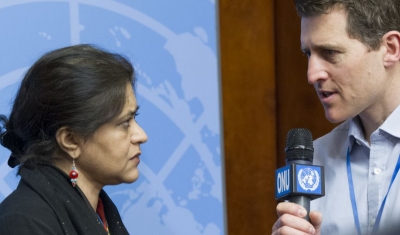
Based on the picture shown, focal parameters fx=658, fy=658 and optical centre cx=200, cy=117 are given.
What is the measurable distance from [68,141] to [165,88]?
63 cm

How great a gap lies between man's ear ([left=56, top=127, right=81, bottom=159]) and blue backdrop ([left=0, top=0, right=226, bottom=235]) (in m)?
0.41

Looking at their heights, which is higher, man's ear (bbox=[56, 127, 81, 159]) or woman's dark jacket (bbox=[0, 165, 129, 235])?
man's ear (bbox=[56, 127, 81, 159])

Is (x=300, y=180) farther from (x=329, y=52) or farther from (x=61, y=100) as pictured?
(x=61, y=100)

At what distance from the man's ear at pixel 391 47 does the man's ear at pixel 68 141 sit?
92 cm

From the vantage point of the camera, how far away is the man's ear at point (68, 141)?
196cm

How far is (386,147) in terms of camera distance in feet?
5.80

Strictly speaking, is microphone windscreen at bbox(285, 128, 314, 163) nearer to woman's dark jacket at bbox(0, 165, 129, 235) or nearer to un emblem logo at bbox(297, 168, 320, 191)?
un emblem logo at bbox(297, 168, 320, 191)

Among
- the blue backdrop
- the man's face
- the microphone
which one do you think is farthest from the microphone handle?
the blue backdrop

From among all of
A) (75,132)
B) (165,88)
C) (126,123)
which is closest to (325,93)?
(126,123)

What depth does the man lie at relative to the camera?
176 centimetres

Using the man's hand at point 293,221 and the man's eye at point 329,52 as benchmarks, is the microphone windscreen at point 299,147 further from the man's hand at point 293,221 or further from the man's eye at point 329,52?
the man's eye at point 329,52

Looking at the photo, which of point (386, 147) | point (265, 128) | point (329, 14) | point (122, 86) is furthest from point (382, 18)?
point (265, 128)

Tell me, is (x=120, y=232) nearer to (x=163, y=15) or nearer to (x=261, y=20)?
(x=163, y=15)

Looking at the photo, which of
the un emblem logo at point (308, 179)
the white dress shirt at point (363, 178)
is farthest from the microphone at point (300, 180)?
the white dress shirt at point (363, 178)
